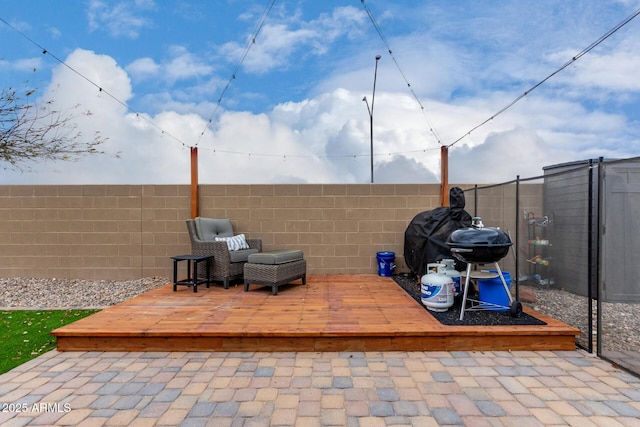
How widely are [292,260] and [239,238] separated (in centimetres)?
106

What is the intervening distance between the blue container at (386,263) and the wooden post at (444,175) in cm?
129

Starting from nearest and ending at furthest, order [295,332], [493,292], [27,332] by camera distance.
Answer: [295,332] → [27,332] → [493,292]

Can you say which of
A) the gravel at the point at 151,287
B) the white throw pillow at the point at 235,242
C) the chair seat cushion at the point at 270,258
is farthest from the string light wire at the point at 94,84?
the chair seat cushion at the point at 270,258

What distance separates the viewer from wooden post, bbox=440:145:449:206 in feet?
18.9

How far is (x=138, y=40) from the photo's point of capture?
498cm

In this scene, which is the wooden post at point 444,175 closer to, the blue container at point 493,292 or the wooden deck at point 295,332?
the blue container at point 493,292

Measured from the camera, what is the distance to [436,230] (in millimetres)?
4516

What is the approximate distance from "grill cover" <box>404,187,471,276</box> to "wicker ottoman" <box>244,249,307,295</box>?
70.0 inches

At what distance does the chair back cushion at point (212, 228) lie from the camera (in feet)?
16.6

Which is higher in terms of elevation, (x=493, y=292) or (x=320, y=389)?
(x=493, y=292)

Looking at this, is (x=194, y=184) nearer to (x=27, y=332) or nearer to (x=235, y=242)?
(x=235, y=242)

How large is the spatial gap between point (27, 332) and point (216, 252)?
7.05 feet

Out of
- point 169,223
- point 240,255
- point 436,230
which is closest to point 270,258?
point 240,255

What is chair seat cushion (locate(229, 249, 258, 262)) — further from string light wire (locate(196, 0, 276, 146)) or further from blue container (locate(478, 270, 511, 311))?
blue container (locate(478, 270, 511, 311))
